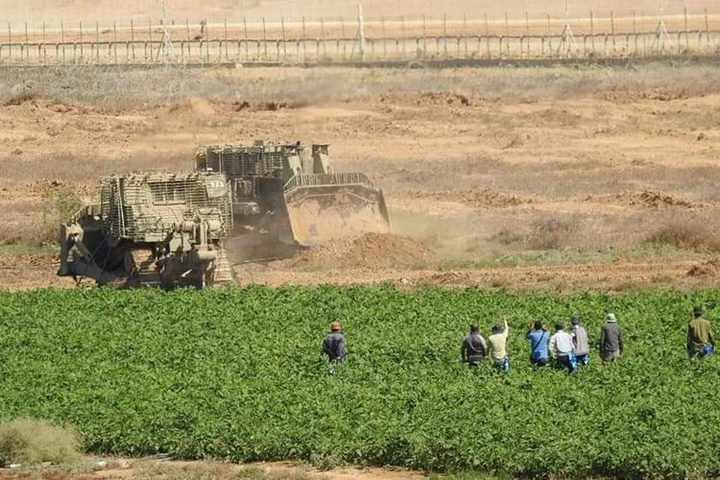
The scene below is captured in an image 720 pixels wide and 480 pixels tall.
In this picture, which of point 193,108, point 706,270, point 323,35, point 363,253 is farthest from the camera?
point 323,35

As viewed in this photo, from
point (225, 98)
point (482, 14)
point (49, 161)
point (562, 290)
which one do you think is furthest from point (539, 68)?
point (562, 290)

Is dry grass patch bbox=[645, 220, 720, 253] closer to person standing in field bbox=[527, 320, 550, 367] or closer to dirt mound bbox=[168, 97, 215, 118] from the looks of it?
person standing in field bbox=[527, 320, 550, 367]

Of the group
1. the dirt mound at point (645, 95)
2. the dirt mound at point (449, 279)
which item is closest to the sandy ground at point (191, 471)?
the dirt mound at point (449, 279)

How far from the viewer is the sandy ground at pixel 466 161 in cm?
4197

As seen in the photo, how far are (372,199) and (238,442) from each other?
19984 millimetres

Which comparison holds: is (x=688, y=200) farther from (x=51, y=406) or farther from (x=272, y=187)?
(x=51, y=406)

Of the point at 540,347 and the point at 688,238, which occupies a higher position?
the point at 688,238

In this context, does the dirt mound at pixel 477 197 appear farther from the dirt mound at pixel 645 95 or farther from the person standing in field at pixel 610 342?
the person standing in field at pixel 610 342

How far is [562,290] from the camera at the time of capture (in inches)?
1463

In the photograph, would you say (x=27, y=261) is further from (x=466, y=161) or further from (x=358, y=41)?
(x=358, y=41)

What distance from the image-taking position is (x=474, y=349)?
2773cm

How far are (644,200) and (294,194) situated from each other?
40.1 feet

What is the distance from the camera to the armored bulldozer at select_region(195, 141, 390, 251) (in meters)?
43.4

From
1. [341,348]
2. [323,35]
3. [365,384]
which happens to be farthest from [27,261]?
[323,35]
